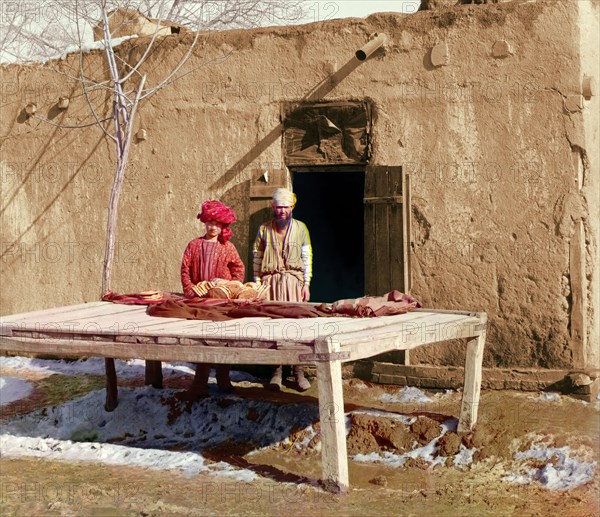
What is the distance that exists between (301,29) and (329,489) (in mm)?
5083

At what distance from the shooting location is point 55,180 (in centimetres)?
1030

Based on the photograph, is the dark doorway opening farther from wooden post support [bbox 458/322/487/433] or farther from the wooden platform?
wooden post support [bbox 458/322/487/433]

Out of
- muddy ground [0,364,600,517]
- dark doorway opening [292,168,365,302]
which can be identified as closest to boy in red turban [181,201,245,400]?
muddy ground [0,364,600,517]

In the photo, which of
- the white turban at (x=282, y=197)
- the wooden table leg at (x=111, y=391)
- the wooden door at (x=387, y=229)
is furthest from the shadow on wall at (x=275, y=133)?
the wooden table leg at (x=111, y=391)

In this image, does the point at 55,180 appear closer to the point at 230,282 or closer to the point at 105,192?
the point at 105,192

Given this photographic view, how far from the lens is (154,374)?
8.48 metres

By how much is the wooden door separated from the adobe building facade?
0.07ft

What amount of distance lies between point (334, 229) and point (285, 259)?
4038 millimetres

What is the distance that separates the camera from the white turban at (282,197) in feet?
27.7

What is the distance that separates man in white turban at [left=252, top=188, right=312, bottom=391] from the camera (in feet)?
27.8

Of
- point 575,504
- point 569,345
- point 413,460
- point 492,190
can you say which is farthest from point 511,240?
point 575,504

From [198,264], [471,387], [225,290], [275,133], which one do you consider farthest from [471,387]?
[275,133]

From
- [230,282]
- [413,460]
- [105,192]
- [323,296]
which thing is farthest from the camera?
[323,296]

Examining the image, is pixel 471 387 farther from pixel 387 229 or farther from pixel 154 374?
pixel 154 374
